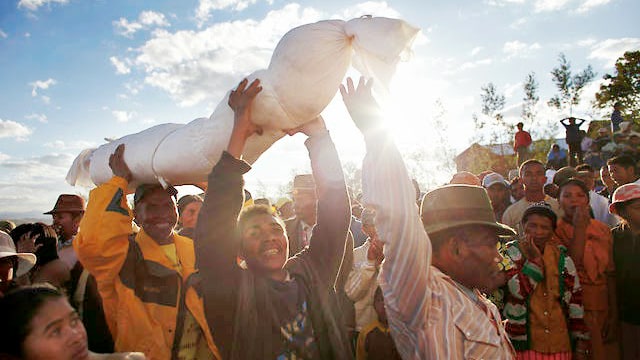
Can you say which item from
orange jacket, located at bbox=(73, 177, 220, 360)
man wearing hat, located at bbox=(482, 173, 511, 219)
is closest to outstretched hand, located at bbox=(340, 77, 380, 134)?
orange jacket, located at bbox=(73, 177, 220, 360)

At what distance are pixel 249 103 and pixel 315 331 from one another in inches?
42.0

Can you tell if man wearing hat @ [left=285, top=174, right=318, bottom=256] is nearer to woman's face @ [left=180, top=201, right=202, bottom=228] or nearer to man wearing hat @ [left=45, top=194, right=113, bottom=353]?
woman's face @ [left=180, top=201, right=202, bottom=228]

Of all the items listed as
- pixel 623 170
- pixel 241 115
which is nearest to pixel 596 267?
pixel 623 170

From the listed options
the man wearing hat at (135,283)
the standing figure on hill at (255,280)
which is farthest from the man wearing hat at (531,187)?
the man wearing hat at (135,283)

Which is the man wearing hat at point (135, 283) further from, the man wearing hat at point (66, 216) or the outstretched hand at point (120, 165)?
the man wearing hat at point (66, 216)

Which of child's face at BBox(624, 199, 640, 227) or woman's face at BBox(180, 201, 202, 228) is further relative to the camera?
woman's face at BBox(180, 201, 202, 228)

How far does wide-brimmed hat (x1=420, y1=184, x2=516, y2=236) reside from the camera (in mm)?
1756

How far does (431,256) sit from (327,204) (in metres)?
0.71

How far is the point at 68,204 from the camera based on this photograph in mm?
4031

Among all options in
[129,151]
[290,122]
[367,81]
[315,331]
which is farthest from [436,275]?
[129,151]

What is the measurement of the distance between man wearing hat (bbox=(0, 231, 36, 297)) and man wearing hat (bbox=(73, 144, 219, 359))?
70 cm

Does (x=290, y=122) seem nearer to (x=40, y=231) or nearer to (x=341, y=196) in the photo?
(x=341, y=196)

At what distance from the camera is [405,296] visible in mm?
1514

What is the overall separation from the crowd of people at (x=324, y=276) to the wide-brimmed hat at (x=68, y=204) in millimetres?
215
